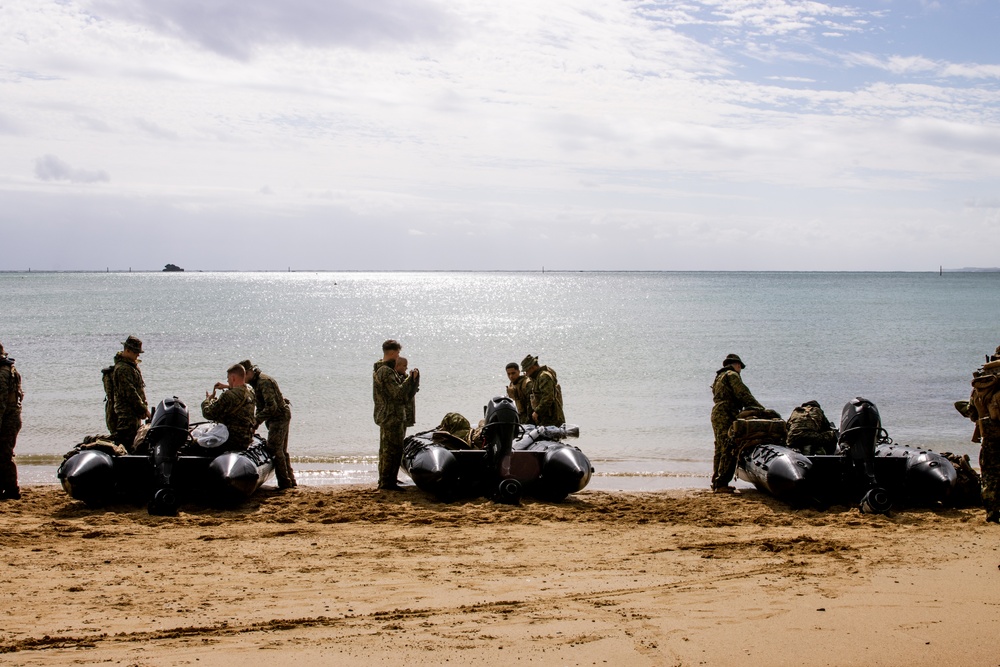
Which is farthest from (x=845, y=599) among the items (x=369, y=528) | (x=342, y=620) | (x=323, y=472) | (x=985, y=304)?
(x=985, y=304)

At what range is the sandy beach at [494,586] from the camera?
5.19m

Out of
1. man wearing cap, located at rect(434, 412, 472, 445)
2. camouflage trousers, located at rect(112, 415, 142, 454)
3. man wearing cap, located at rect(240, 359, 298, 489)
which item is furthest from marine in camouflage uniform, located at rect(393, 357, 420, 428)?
→ camouflage trousers, located at rect(112, 415, 142, 454)

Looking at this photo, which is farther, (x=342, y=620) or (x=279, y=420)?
(x=279, y=420)

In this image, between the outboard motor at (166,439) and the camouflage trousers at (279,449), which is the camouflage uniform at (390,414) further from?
the outboard motor at (166,439)

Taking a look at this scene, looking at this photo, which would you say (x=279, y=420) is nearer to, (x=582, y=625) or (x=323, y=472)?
(x=323, y=472)

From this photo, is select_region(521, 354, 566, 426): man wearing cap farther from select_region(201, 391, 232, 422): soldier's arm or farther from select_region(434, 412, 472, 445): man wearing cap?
select_region(201, 391, 232, 422): soldier's arm

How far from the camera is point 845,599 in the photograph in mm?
6020

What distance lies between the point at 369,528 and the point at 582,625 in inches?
122

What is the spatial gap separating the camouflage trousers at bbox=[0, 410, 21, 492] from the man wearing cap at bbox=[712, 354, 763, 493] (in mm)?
7205

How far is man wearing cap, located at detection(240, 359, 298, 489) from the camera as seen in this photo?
9969mm

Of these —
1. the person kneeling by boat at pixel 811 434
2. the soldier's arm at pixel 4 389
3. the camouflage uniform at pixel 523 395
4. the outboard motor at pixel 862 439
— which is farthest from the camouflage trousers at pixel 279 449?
the outboard motor at pixel 862 439

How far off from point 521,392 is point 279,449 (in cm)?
281

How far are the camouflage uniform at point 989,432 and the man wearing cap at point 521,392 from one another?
15.2ft

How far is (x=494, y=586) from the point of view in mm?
6320
